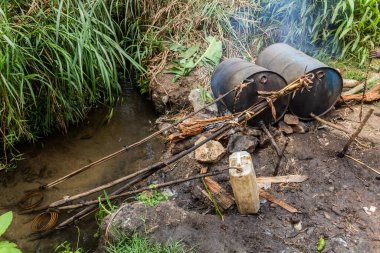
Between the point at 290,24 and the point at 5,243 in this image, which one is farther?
the point at 290,24

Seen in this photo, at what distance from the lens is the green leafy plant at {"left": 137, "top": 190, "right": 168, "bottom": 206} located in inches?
113

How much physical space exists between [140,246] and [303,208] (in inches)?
55.1

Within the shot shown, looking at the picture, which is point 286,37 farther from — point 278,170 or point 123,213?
point 123,213

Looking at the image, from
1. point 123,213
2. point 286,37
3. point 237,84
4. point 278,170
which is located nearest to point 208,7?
point 286,37

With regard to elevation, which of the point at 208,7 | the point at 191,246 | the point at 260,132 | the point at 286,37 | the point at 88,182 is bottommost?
the point at 88,182

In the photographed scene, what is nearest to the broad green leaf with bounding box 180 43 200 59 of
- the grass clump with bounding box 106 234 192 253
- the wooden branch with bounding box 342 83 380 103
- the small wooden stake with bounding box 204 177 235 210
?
the wooden branch with bounding box 342 83 380 103

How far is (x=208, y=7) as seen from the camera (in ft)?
16.5

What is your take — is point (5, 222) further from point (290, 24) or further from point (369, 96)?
point (290, 24)

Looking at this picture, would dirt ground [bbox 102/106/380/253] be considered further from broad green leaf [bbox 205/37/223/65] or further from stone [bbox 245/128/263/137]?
broad green leaf [bbox 205/37/223/65]

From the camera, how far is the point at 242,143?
3264 mm

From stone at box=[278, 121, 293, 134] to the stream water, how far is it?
1.49m

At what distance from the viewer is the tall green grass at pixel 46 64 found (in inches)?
129

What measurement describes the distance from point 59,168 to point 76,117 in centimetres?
74

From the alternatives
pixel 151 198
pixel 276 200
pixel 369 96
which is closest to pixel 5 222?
pixel 151 198
